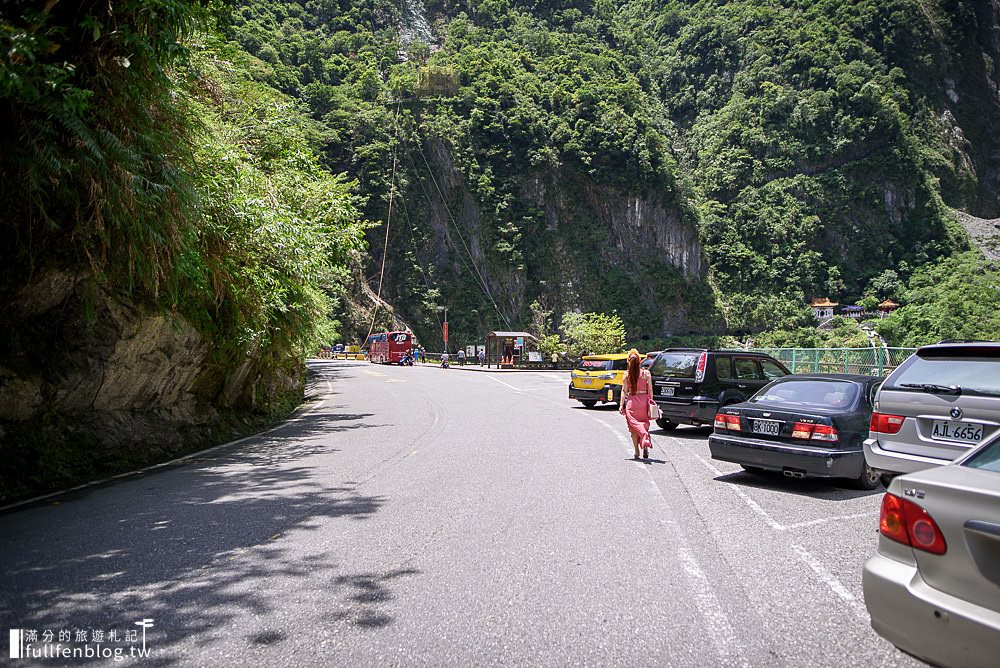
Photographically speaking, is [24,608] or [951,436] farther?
[951,436]

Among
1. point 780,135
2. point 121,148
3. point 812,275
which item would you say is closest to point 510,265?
point 812,275

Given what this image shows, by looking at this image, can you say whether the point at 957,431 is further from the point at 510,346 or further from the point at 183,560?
the point at 510,346

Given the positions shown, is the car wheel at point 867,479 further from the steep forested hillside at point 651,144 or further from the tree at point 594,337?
the steep forested hillside at point 651,144

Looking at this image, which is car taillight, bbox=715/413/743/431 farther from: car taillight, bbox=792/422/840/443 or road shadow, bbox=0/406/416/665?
road shadow, bbox=0/406/416/665

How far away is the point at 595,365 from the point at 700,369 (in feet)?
24.4

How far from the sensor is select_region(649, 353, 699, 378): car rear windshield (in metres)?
12.5

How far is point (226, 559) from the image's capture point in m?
4.83

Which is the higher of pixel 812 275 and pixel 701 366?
pixel 812 275

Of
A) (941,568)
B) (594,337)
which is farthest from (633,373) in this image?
(594,337)

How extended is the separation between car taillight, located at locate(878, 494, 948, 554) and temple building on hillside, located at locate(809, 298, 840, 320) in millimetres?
91308

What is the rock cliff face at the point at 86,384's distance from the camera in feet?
26.5

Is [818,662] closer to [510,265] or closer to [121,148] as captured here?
[121,148]

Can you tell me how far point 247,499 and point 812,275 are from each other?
3744 inches

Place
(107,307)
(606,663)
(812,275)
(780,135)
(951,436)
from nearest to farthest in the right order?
(606,663) → (951,436) → (107,307) → (812,275) → (780,135)
